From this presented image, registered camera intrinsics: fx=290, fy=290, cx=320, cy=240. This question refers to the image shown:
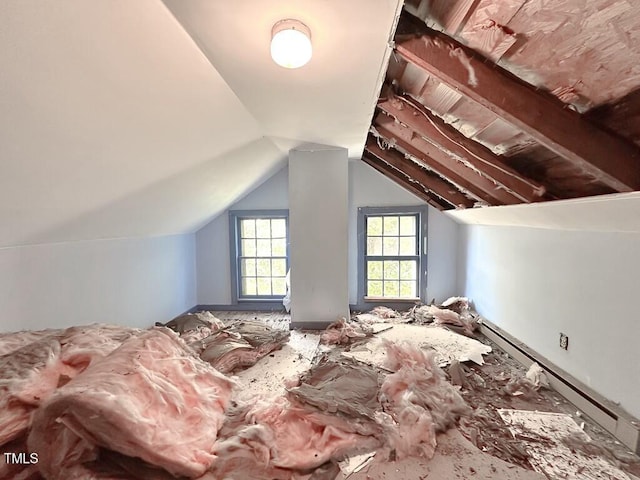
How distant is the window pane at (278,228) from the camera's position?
14.4ft

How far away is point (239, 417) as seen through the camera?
64.4 inches

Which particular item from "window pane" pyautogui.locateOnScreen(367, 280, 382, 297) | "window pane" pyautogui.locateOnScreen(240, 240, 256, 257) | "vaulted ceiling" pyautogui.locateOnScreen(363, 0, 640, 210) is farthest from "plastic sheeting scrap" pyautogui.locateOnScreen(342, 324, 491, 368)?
"window pane" pyautogui.locateOnScreen(240, 240, 256, 257)

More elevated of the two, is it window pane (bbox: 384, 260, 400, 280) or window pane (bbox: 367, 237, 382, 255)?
window pane (bbox: 367, 237, 382, 255)

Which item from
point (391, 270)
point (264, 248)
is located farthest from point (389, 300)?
point (264, 248)

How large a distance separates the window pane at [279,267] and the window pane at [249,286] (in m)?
0.34

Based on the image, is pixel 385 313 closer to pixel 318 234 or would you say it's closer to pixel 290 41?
pixel 318 234

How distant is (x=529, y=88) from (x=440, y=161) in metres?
1.13

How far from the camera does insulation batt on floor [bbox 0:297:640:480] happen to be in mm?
1123

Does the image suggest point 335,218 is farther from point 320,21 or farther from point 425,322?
point 320,21

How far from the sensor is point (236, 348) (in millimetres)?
2607

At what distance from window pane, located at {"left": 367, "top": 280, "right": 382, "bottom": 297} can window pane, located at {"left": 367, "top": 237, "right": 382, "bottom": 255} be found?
45 centimetres

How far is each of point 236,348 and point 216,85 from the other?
209 centimetres

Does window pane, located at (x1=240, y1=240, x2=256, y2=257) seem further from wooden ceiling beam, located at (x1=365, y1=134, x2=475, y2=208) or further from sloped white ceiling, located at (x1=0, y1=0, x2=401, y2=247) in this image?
wooden ceiling beam, located at (x1=365, y1=134, x2=475, y2=208)

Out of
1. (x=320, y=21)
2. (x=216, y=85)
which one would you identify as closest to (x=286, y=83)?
(x=216, y=85)
